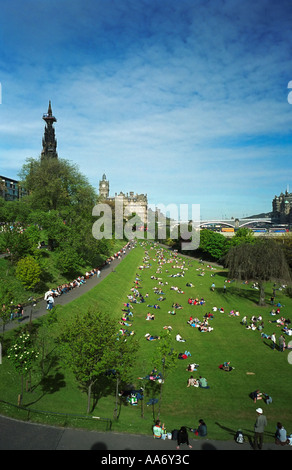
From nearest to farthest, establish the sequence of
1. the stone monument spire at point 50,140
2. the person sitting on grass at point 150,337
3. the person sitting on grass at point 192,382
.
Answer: the person sitting on grass at point 192,382
the person sitting on grass at point 150,337
the stone monument spire at point 50,140

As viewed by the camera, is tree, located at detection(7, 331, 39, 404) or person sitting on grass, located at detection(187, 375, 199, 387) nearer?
tree, located at detection(7, 331, 39, 404)

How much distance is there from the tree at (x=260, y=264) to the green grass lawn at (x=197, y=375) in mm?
3882

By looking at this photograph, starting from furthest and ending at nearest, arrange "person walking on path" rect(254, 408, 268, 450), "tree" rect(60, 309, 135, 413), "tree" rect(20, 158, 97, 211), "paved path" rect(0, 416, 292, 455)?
"tree" rect(20, 158, 97, 211)
"tree" rect(60, 309, 135, 413)
"person walking on path" rect(254, 408, 268, 450)
"paved path" rect(0, 416, 292, 455)

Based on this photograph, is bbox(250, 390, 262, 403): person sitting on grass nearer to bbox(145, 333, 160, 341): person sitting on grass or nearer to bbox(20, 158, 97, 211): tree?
bbox(145, 333, 160, 341): person sitting on grass

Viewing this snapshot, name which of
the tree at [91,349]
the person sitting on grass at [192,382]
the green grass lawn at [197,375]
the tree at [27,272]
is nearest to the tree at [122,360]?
the tree at [91,349]

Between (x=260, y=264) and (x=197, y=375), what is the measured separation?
768 inches

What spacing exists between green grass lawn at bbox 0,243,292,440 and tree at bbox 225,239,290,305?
153 inches

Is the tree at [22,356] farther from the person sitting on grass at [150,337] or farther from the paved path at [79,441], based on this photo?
the person sitting on grass at [150,337]

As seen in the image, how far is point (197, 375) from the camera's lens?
2030 cm

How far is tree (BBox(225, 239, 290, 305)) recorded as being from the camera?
35.5m

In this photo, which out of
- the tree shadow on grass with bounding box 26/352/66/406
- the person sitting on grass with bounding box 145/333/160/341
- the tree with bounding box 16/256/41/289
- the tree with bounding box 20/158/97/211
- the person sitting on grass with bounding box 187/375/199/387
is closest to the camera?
the tree shadow on grass with bounding box 26/352/66/406

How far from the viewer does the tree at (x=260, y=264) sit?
117ft

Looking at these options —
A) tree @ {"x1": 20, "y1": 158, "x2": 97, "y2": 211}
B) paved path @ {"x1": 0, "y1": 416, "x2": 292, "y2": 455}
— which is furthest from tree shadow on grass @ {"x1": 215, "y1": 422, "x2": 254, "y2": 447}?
tree @ {"x1": 20, "y1": 158, "x2": 97, "y2": 211}
